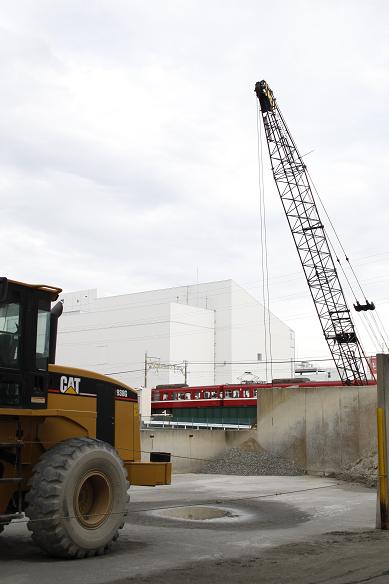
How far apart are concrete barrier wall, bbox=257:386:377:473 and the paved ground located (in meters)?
7.07

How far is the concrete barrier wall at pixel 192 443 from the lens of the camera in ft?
89.4

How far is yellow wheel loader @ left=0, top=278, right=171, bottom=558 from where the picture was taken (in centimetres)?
742

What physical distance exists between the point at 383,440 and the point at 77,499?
517 centimetres

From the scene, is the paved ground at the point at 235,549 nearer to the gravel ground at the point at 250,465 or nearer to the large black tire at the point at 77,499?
the large black tire at the point at 77,499

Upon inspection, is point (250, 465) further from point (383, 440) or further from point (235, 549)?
point (235, 549)

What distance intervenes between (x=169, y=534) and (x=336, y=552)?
9.22 ft

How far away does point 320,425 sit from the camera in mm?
23547

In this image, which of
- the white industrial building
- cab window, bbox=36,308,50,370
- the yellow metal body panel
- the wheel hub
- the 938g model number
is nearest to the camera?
the yellow metal body panel

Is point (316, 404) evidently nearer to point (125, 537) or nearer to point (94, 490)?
point (125, 537)

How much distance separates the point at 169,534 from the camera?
396 inches

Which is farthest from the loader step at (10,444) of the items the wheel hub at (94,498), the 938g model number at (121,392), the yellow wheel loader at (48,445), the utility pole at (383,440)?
the utility pole at (383,440)

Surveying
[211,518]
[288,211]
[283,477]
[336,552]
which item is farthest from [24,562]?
[288,211]

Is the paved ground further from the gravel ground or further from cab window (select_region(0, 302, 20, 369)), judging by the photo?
the gravel ground

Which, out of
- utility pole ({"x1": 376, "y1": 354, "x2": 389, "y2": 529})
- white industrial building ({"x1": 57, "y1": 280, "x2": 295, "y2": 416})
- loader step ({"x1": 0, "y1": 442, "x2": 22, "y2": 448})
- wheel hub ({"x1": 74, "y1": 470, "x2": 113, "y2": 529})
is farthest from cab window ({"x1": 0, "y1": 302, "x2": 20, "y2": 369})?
white industrial building ({"x1": 57, "y1": 280, "x2": 295, "y2": 416})
